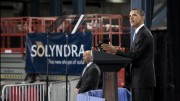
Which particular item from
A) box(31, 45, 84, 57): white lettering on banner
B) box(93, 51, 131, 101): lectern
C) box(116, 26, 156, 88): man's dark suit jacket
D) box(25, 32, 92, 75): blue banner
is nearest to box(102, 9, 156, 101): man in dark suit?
box(116, 26, 156, 88): man's dark suit jacket

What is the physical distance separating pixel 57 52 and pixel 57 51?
30 mm

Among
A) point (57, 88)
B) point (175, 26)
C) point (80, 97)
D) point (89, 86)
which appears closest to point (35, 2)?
point (57, 88)

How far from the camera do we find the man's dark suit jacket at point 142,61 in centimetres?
604

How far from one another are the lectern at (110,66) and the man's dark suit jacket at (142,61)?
1.11ft

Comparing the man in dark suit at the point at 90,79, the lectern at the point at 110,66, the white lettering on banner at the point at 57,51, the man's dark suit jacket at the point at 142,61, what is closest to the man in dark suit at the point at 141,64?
the man's dark suit jacket at the point at 142,61

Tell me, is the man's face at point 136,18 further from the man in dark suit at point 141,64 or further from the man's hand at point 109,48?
the man's hand at point 109,48

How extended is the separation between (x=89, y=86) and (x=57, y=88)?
1672 mm

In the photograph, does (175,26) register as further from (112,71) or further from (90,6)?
(90,6)

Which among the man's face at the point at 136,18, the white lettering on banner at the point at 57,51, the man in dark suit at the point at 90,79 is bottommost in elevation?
the man in dark suit at the point at 90,79

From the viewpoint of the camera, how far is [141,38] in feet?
20.0

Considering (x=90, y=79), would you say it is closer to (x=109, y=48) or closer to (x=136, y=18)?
(x=136, y=18)

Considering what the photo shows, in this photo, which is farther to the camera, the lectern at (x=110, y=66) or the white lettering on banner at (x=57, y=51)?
the white lettering on banner at (x=57, y=51)

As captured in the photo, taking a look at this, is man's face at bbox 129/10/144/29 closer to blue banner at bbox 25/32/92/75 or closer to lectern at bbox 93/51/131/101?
lectern at bbox 93/51/131/101

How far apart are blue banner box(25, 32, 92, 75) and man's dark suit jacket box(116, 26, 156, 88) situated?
22.5 feet
